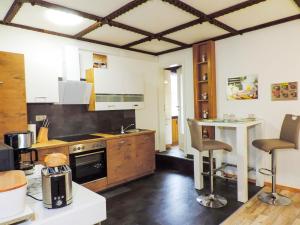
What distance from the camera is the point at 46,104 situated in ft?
11.5

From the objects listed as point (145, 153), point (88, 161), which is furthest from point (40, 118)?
point (145, 153)

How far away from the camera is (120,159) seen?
147 inches

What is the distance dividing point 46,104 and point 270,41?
358 cm

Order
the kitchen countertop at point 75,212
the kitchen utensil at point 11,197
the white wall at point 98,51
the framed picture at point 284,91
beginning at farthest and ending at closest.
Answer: the framed picture at point 284,91
the white wall at point 98,51
the kitchen countertop at point 75,212
the kitchen utensil at point 11,197

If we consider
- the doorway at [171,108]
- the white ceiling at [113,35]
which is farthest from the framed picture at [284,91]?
the doorway at [171,108]

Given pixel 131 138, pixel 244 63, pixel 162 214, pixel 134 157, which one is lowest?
pixel 162 214

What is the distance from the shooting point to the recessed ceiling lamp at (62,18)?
110 inches

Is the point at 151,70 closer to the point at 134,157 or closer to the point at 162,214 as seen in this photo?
the point at 134,157

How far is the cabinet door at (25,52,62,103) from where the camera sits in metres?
3.06

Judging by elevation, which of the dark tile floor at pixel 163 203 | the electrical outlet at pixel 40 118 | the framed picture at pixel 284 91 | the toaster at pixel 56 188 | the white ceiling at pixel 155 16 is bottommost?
the dark tile floor at pixel 163 203

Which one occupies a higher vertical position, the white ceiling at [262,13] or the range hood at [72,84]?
the white ceiling at [262,13]

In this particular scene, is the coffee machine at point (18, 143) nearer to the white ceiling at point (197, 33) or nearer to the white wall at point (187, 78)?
the white ceiling at point (197, 33)

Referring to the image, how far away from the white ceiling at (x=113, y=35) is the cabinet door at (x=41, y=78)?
81 cm

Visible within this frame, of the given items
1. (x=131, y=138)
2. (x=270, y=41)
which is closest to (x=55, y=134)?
(x=131, y=138)
